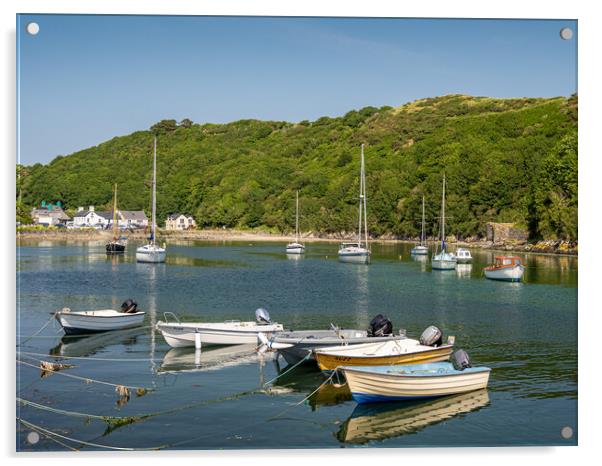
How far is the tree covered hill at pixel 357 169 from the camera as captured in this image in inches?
3081

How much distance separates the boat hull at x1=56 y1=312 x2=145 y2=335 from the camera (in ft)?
70.0

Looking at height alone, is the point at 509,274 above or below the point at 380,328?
below

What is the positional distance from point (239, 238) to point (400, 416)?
4334 inches

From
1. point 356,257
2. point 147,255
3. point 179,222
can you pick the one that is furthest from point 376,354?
point 179,222

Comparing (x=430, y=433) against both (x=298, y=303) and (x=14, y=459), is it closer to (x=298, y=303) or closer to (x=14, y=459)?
(x=14, y=459)

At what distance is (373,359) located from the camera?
50.2ft

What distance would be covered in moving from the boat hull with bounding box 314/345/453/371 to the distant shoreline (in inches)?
2025

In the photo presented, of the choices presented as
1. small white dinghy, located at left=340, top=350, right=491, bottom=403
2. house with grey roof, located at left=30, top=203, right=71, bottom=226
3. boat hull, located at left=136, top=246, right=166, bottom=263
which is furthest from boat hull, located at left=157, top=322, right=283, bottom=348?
house with grey roof, located at left=30, top=203, right=71, bottom=226

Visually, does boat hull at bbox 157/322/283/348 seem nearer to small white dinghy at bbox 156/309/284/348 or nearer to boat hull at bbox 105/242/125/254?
small white dinghy at bbox 156/309/284/348

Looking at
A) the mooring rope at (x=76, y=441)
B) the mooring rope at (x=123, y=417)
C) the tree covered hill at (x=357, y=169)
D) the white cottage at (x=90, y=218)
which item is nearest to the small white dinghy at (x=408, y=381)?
the mooring rope at (x=123, y=417)

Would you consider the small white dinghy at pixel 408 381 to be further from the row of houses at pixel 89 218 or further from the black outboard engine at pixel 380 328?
the row of houses at pixel 89 218

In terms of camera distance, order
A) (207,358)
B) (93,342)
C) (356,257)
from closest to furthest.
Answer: (207,358) < (93,342) < (356,257)

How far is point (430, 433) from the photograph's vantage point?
12375mm

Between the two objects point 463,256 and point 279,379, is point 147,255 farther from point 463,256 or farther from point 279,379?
point 279,379
